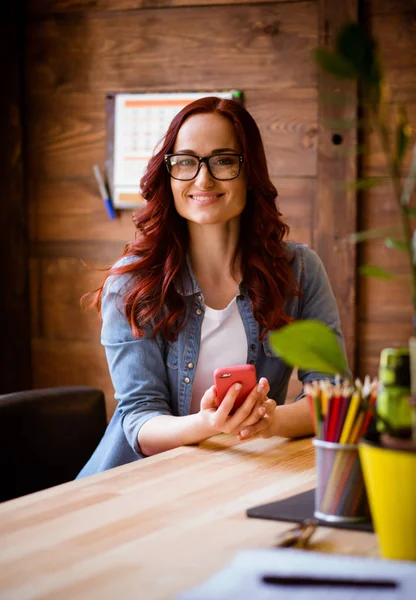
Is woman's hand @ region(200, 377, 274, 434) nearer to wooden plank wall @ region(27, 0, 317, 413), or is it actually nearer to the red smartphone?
the red smartphone

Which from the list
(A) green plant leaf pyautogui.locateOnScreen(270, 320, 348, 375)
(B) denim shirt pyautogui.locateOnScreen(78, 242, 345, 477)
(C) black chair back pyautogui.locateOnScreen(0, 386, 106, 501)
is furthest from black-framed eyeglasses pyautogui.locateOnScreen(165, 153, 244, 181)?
(A) green plant leaf pyautogui.locateOnScreen(270, 320, 348, 375)

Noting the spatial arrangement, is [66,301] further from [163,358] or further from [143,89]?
[163,358]

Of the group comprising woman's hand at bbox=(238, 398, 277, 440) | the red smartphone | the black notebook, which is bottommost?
the black notebook

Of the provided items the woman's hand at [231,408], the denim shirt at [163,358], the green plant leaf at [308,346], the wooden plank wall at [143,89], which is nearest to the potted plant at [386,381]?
the green plant leaf at [308,346]

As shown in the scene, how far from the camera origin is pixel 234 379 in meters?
1.51

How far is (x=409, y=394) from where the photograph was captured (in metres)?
0.94

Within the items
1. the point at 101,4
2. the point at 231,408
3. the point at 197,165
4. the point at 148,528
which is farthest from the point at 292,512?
the point at 101,4

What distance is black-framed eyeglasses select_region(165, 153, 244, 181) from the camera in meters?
1.94

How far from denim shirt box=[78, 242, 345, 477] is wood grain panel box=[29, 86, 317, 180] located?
4.01 ft

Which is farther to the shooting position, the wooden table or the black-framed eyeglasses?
the black-framed eyeglasses

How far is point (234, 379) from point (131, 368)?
376mm

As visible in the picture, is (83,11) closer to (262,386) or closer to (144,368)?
(144,368)

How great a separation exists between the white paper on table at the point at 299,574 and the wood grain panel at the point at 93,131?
2.40 meters

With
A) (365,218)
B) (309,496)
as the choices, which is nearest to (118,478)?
(309,496)
